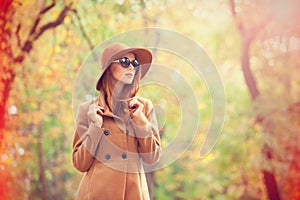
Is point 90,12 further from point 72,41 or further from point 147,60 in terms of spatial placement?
point 147,60

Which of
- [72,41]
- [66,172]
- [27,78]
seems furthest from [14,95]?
[66,172]

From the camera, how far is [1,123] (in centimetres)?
705

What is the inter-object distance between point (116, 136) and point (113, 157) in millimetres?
114

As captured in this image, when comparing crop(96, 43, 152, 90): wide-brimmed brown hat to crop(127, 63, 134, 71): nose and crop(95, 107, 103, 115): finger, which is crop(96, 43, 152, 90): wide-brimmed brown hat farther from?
crop(95, 107, 103, 115): finger

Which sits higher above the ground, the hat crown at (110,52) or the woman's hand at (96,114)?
the hat crown at (110,52)

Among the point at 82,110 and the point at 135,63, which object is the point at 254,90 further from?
the point at 82,110

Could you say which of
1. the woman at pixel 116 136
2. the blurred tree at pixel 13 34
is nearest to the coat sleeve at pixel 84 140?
the woman at pixel 116 136

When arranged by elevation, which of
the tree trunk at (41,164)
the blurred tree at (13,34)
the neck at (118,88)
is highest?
the blurred tree at (13,34)

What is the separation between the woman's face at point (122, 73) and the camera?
3.22 meters

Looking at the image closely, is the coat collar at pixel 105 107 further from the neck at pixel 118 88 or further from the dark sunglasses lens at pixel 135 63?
the dark sunglasses lens at pixel 135 63

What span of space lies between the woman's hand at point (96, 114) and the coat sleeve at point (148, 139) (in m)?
0.19

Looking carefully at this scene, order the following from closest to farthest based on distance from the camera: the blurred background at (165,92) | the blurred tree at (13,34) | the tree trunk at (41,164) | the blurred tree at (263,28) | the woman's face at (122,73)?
the woman's face at (122,73), the blurred tree at (13,34), the blurred background at (165,92), the blurred tree at (263,28), the tree trunk at (41,164)

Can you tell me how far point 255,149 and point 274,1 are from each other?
3.28 m

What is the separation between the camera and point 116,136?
3.21 m
